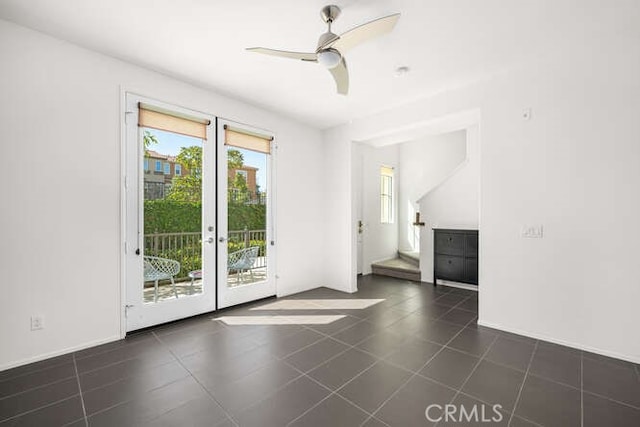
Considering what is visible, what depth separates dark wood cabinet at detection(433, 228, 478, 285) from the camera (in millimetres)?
4609

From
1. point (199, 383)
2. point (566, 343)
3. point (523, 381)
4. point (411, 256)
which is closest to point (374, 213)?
point (411, 256)

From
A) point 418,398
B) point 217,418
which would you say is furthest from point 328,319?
point 217,418

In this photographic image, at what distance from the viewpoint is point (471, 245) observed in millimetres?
4621

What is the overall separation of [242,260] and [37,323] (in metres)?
2.11

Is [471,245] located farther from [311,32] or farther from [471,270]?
[311,32]

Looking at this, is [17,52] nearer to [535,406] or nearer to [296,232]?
[296,232]

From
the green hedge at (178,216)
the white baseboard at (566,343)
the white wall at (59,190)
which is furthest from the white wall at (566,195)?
the white wall at (59,190)

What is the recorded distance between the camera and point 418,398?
1.97 m

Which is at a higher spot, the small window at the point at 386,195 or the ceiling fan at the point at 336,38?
the ceiling fan at the point at 336,38

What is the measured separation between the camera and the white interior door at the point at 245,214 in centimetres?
375

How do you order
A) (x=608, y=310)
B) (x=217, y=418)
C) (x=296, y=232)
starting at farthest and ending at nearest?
(x=296, y=232) < (x=608, y=310) < (x=217, y=418)

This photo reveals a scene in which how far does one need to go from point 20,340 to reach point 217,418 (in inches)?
78.9

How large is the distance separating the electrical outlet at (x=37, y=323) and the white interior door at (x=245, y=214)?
66.4 inches

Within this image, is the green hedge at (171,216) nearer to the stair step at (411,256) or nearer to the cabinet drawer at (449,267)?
the cabinet drawer at (449,267)
